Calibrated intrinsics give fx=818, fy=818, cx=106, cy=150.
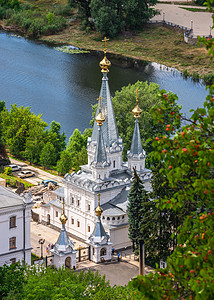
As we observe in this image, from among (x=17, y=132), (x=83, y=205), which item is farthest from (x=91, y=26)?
(x=83, y=205)

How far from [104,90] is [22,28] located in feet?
243

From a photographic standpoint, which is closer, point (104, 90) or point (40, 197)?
point (104, 90)

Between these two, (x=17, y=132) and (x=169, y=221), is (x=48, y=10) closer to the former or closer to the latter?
(x=17, y=132)

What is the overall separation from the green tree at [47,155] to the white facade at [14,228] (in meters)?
21.5

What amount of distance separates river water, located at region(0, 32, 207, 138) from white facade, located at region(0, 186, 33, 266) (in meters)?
31.9

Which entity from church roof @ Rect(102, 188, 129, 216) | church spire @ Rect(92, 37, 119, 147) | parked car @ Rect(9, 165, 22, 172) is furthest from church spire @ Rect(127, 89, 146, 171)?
parked car @ Rect(9, 165, 22, 172)

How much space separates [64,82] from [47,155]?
28.0 m

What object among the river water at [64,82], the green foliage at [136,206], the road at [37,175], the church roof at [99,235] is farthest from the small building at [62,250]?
the river water at [64,82]

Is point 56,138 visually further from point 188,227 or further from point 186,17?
point 186,17

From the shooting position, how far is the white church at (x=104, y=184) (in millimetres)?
51188

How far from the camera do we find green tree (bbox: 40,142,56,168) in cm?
6869

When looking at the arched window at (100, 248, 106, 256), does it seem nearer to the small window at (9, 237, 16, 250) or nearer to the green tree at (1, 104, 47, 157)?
the small window at (9, 237, 16, 250)

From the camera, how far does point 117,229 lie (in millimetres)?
51031

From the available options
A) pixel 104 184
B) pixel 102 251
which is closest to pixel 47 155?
pixel 104 184
